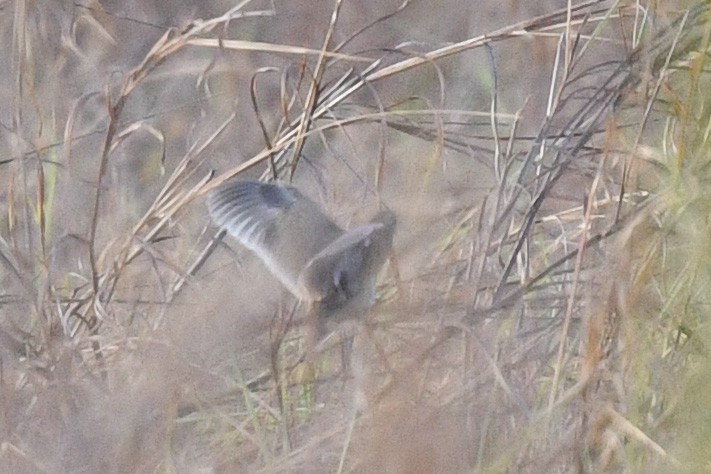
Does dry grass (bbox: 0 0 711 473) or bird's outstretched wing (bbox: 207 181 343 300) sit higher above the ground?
bird's outstretched wing (bbox: 207 181 343 300)

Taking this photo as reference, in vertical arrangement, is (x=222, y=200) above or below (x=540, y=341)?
above

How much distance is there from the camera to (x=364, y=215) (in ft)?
4.80

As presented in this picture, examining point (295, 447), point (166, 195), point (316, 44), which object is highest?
point (166, 195)

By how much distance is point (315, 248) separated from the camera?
1.21 m

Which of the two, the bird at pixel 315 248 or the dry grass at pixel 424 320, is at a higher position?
the bird at pixel 315 248

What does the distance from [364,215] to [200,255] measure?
19 centimetres

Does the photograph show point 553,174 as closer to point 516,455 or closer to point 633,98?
point 633,98

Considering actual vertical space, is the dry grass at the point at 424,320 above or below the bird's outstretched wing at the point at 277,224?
below

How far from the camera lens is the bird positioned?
1191 mm

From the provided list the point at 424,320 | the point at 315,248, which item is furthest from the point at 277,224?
the point at 424,320

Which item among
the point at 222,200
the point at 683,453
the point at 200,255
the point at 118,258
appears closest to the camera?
the point at 683,453

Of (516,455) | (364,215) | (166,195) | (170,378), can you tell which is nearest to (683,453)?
(516,455)

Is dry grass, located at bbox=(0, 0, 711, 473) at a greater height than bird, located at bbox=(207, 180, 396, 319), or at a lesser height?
lesser

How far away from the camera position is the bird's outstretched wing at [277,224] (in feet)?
3.97
